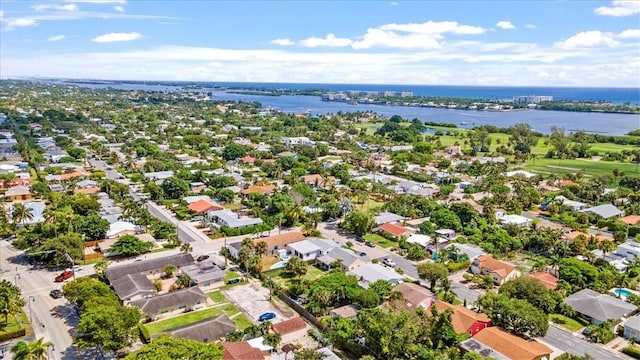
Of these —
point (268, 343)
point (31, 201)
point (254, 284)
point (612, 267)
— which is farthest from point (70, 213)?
point (612, 267)

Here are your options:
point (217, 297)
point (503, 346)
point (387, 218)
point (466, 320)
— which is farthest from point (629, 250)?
point (217, 297)

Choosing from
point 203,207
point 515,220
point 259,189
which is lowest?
point 203,207

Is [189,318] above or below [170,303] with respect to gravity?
below

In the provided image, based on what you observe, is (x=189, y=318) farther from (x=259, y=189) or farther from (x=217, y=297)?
(x=259, y=189)

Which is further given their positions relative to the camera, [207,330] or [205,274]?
[205,274]

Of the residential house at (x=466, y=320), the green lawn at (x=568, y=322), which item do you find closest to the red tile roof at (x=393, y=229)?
the residential house at (x=466, y=320)

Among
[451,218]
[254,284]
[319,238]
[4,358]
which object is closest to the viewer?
[4,358]

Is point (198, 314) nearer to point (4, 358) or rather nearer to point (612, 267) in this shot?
point (4, 358)
